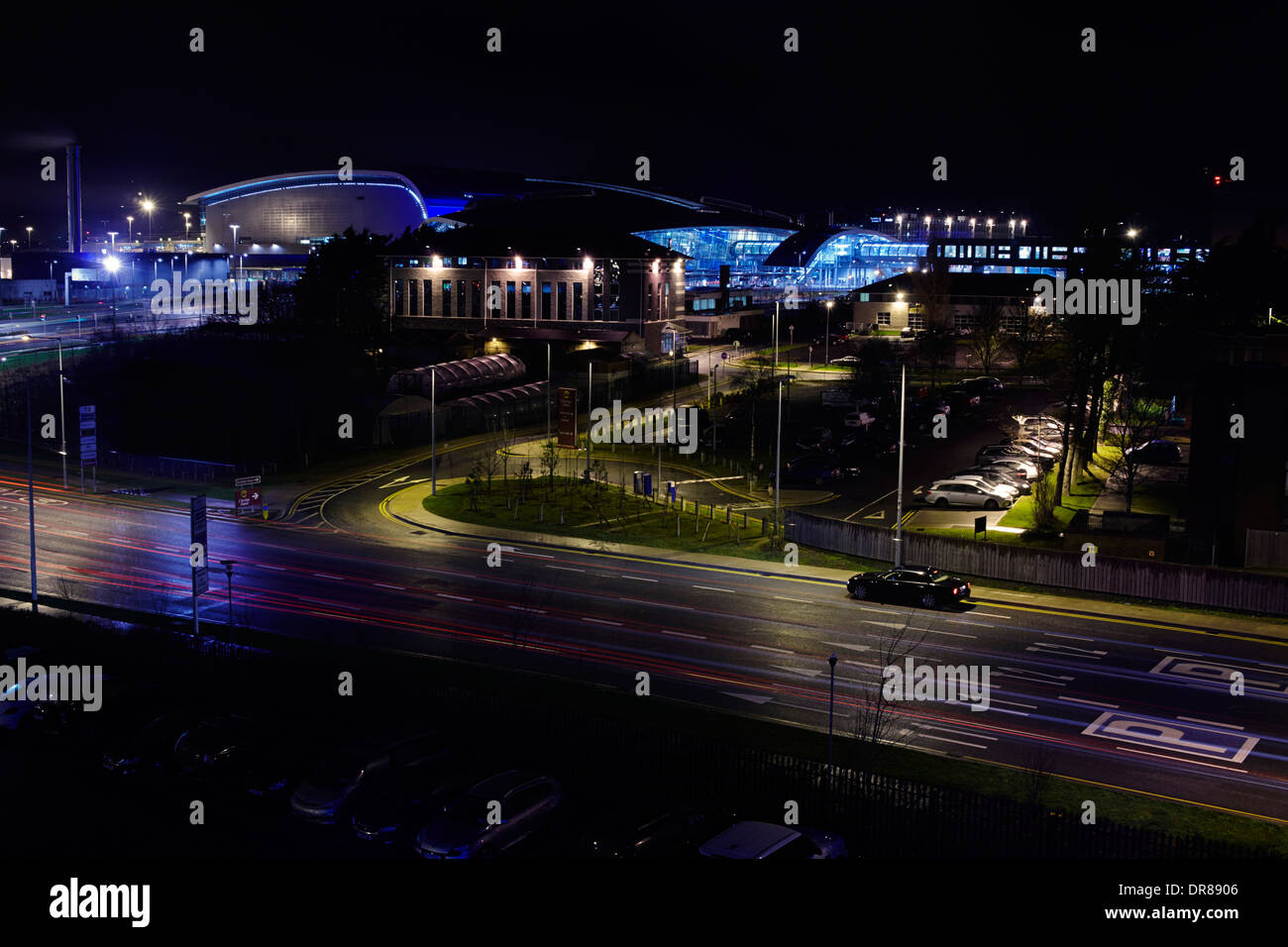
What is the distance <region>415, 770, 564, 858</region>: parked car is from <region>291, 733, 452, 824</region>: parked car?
6.25 ft

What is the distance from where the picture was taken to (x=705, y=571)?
3747 cm

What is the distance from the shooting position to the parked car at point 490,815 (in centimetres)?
1805

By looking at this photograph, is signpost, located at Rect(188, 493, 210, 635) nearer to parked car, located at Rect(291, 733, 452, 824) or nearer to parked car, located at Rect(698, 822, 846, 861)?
parked car, located at Rect(291, 733, 452, 824)

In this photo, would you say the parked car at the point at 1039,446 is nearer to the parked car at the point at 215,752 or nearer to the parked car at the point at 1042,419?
the parked car at the point at 1042,419

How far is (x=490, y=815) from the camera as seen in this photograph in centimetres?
1844

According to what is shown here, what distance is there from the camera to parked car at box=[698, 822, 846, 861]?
17000 millimetres

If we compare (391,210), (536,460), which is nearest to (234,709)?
(536,460)

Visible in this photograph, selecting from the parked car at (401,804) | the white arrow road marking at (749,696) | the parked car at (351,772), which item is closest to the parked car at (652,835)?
the parked car at (401,804)

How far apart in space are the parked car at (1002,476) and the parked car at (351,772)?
3024cm

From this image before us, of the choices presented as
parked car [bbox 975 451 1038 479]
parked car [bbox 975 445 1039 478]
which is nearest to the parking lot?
parked car [bbox 975 445 1039 478]

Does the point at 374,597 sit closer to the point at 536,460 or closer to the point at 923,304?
the point at 536,460

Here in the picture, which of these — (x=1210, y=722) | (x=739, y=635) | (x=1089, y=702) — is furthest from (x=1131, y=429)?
(x=1210, y=722)

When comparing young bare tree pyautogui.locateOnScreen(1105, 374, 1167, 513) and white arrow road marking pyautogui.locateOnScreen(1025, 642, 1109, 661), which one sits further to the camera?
young bare tree pyautogui.locateOnScreen(1105, 374, 1167, 513)
